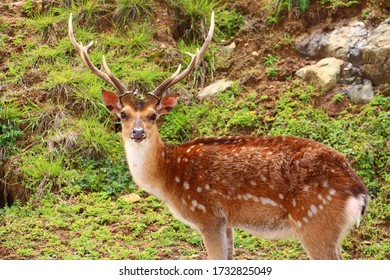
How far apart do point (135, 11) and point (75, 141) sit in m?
2.47

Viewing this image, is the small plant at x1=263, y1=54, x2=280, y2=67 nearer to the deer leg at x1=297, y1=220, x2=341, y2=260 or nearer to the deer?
the deer

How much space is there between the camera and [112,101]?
7.77 metres

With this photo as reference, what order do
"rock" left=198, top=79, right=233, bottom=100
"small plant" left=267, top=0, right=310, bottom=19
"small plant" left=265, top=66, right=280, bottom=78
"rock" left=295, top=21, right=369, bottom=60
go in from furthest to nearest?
"small plant" left=267, top=0, right=310, bottom=19
"rock" left=198, top=79, right=233, bottom=100
"small plant" left=265, top=66, right=280, bottom=78
"rock" left=295, top=21, right=369, bottom=60

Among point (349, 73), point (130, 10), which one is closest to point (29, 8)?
point (130, 10)

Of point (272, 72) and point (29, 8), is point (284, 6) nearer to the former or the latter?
point (272, 72)

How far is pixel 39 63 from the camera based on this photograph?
11375mm

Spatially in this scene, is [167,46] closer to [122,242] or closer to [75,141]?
[75,141]

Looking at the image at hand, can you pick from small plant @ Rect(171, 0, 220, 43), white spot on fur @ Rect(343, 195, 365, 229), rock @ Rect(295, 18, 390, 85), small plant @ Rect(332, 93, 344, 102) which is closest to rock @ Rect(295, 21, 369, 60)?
rock @ Rect(295, 18, 390, 85)

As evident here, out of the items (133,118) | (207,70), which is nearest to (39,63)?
(207,70)

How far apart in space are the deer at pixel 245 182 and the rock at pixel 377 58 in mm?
2939

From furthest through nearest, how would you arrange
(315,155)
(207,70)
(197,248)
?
(207,70) < (197,248) < (315,155)

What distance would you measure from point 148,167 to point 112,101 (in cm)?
71

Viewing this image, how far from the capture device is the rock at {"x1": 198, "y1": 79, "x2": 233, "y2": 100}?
1088cm

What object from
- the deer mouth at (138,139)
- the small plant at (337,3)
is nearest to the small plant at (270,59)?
the small plant at (337,3)
